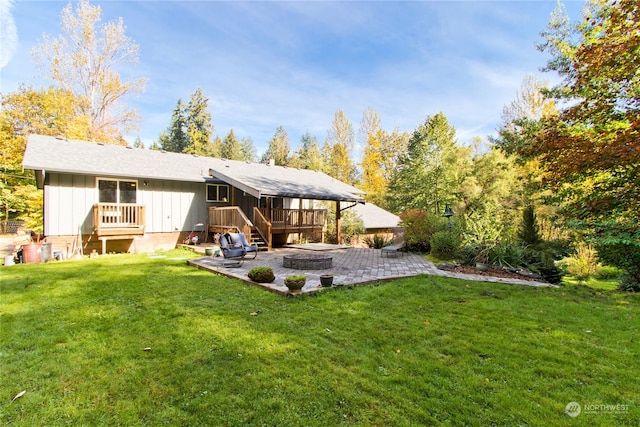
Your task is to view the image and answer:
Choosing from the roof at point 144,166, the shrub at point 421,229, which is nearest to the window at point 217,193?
the roof at point 144,166

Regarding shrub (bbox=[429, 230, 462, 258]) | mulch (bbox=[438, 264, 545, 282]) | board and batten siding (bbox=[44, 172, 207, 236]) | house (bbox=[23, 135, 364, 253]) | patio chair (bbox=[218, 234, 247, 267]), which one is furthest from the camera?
house (bbox=[23, 135, 364, 253])

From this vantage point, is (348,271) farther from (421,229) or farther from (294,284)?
(421,229)

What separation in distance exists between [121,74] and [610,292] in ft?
90.7

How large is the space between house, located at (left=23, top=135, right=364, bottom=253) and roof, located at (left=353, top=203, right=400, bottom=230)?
4.90 m

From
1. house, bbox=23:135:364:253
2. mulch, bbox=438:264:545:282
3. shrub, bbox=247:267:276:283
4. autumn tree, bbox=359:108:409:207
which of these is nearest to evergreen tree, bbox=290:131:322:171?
autumn tree, bbox=359:108:409:207

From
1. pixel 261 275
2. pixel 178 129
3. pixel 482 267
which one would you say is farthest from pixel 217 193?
pixel 178 129

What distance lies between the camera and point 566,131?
872cm

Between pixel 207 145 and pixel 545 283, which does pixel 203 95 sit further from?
pixel 545 283

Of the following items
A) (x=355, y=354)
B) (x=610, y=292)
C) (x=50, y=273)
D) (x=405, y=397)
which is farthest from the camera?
(x=50, y=273)

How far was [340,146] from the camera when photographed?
95.8 feet

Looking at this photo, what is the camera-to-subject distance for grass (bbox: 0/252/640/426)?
2.47 m

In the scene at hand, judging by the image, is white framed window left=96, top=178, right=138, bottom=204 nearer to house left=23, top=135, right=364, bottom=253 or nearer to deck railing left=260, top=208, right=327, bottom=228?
house left=23, top=135, right=364, bottom=253

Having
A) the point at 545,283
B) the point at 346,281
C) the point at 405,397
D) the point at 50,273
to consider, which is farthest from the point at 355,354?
the point at 50,273

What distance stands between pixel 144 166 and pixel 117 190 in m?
1.49
